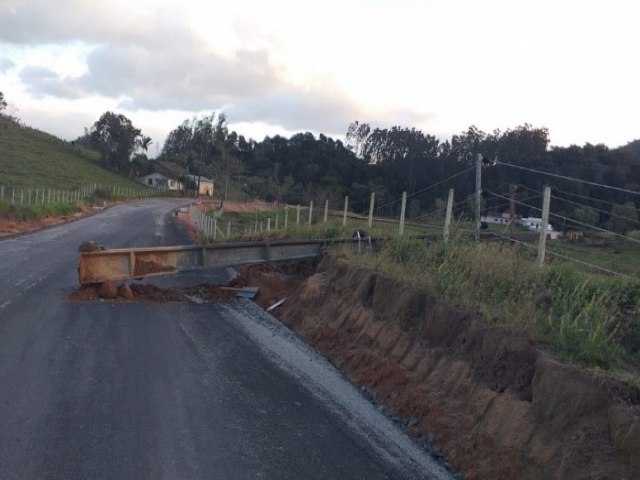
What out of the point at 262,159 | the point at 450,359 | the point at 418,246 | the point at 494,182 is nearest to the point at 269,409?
the point at 450,359

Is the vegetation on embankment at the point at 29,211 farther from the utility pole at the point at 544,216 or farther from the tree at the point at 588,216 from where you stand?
Result: the utility pole at the point at 544,216

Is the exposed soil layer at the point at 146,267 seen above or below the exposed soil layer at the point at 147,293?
above

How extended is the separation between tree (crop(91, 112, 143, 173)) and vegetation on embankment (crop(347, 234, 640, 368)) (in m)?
106

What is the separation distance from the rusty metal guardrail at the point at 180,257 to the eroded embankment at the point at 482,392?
541 cm

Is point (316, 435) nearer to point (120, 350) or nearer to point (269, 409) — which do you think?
point (269, 409)

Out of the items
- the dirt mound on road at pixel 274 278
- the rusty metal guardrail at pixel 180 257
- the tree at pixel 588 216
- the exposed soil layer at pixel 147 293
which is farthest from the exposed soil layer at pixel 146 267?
the tree at pixel 588 216

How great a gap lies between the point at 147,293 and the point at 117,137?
108 m

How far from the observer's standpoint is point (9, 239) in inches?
1090

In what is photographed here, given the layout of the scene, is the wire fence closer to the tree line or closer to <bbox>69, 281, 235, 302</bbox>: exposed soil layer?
the tree line

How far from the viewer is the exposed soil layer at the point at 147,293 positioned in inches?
584

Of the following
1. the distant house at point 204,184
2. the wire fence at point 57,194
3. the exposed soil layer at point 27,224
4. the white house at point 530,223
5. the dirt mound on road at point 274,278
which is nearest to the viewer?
the dirt mound on road at point 274,278

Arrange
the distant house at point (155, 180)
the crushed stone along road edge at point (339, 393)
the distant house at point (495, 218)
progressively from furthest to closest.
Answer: the distant house at point (155, 180) < the distant house at point (495, 218) < the crushed stone along road edge at point (339, 393)

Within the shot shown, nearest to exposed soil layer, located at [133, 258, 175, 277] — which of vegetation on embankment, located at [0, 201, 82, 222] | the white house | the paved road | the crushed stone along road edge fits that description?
the paved road

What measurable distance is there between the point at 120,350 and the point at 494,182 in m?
27.3
